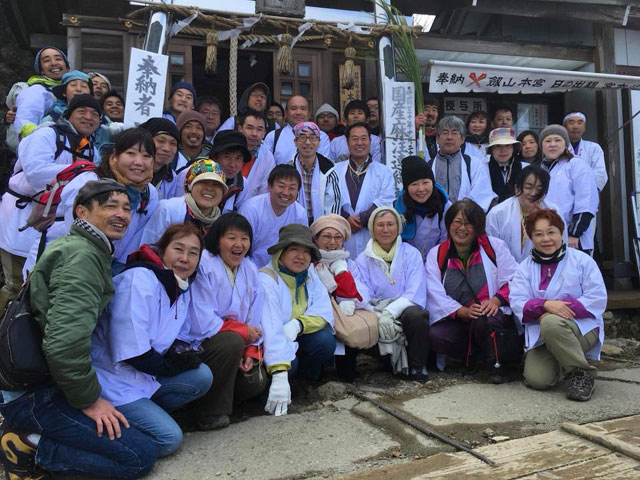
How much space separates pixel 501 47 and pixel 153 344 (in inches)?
287

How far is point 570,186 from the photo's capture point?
239 inches

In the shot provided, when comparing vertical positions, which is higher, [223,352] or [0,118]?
[0,118]

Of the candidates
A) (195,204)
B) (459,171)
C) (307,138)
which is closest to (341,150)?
(307,138)

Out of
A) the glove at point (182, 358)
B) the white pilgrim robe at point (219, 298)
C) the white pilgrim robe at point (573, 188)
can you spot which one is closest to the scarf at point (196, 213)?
the white pilgrim robe at point (219, 298)

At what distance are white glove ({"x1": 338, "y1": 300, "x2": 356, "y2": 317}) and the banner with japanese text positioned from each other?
3973 mm

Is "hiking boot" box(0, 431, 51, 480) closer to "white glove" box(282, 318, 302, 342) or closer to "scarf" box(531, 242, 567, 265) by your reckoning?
"white glove" box(282, 318, 302, 342)

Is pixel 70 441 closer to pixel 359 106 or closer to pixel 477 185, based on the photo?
pixel 477 185

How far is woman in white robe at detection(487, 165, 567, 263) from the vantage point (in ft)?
17.0

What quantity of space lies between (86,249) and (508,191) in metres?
4.76

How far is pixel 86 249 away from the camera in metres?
2.81

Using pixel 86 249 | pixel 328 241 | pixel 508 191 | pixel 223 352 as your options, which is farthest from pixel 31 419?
pixel 508 191

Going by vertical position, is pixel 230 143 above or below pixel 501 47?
below

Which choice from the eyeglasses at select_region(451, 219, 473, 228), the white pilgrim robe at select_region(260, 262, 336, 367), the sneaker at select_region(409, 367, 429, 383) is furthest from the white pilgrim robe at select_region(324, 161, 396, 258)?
the sneaker at select_region(409, 367, 429, 383)

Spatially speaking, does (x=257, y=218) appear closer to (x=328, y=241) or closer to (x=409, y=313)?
(x=328, y=241)
